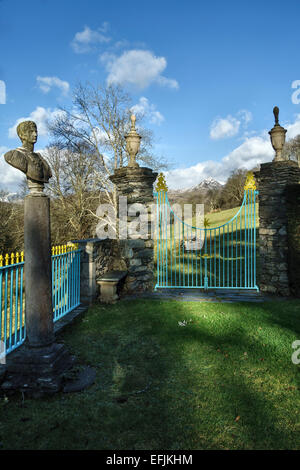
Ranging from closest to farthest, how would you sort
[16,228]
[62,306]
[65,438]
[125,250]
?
1. [65,438]
2. [62,306]
3. [125,250]
4. [16,228]

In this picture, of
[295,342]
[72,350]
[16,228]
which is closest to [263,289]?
[295,342]

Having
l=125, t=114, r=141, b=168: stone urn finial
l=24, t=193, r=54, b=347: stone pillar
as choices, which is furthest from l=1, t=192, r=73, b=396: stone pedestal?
l=125, t=114, r=141, b=168: stone urn finial

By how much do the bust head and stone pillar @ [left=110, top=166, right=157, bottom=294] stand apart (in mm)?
3214

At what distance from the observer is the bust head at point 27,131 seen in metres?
2.88

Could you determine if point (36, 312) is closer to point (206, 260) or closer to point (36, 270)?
point (36, 270)

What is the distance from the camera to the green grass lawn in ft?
7.05

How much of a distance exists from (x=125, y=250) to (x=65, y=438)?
435cm

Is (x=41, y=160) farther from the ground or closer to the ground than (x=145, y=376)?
farther from the ground

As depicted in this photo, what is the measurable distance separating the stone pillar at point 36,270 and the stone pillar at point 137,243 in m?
3.33

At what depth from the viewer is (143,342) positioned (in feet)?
Result: 12.9

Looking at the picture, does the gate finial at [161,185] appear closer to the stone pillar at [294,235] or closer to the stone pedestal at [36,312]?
the stone pillar at [294,235]

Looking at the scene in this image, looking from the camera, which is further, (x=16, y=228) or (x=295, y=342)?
(x=16, y=228)

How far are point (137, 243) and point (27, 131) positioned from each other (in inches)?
147
